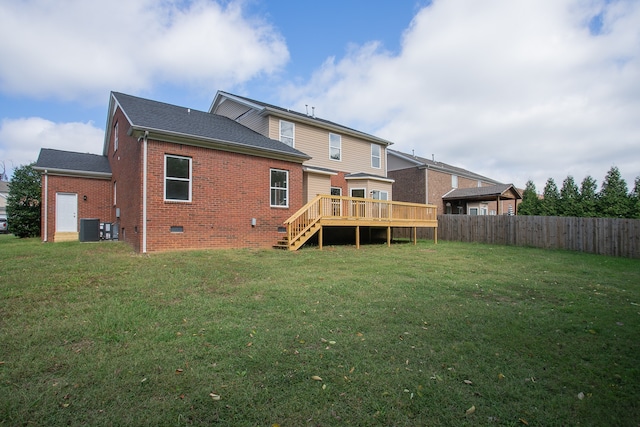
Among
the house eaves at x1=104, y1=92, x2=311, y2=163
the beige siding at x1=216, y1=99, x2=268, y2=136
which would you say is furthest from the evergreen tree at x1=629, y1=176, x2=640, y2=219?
the beige siding at x1=216, y1=99, x2=268, y2=136

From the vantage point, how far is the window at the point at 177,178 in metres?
10.6

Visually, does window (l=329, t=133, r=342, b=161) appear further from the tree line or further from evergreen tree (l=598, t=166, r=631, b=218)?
evergreen tree (l=598, t=166, r=631, b=218)

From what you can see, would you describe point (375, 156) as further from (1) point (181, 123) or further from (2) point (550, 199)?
(2) point (550, 199)

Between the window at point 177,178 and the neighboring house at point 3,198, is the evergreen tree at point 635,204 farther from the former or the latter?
the neighboring house at point 3,198

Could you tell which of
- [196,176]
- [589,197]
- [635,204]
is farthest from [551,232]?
[196,176]

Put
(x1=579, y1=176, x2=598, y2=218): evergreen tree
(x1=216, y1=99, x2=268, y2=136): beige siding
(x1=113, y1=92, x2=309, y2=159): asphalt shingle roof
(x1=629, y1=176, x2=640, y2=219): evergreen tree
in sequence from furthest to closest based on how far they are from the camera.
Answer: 1. (x1=579, y1=176, x2=598, y2=218): evergreen tree
2. (x1=629, y1=176, x2=640, y2=219): evergreen tree
3. (x1=216, y1=99, x2=268, y2=136): beige siding
4. (x1=113, y1=92, x2=309, y2=159): asphalt shingle roof

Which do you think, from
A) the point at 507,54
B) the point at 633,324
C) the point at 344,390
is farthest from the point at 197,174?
the point at 507,54

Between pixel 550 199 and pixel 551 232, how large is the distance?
12.9 m

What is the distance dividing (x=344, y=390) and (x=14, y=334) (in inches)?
155

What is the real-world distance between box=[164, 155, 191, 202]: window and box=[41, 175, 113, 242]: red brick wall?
7840 millimetres

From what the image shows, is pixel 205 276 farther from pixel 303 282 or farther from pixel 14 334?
pixel 14 334

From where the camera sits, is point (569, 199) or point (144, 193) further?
point (569, 199)

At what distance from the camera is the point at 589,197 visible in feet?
80.6

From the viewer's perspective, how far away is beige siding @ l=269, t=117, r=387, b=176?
658 inches
